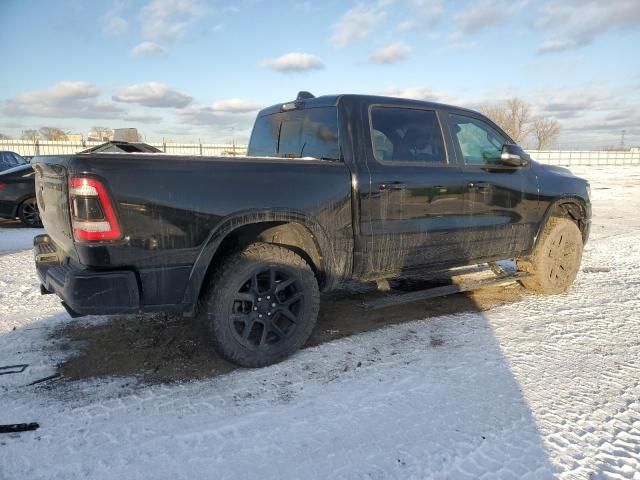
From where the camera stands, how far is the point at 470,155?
4.30 metres

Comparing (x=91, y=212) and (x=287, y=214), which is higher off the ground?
(x=91, y=212)

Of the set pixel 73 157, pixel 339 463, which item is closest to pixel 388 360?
pixel 339 463

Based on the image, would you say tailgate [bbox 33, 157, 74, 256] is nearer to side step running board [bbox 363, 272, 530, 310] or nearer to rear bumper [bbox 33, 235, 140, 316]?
rear bumper [bbox 33, 235, 140, 316]

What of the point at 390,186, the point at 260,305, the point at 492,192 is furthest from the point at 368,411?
the point at 492,192

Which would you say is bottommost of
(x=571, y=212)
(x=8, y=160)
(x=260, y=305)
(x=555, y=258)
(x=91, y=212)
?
(x=555, y=258)

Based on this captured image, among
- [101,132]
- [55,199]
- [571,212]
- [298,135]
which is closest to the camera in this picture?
[55,199]

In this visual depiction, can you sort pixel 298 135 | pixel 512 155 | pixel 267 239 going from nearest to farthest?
pixel 267 239, pixel 298 135, pixel 512 155

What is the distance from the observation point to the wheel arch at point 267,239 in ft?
9.81

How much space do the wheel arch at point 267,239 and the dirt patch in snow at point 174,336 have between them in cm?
58

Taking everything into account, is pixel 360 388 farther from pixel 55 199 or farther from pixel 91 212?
pixel 55 199

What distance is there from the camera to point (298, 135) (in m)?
4.09

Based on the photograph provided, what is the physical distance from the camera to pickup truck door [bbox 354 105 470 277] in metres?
3.62

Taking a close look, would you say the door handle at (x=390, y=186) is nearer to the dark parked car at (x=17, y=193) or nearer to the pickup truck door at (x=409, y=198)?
the pickup truck door at (x=409, y=198)

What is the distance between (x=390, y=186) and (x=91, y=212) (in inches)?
84.3
